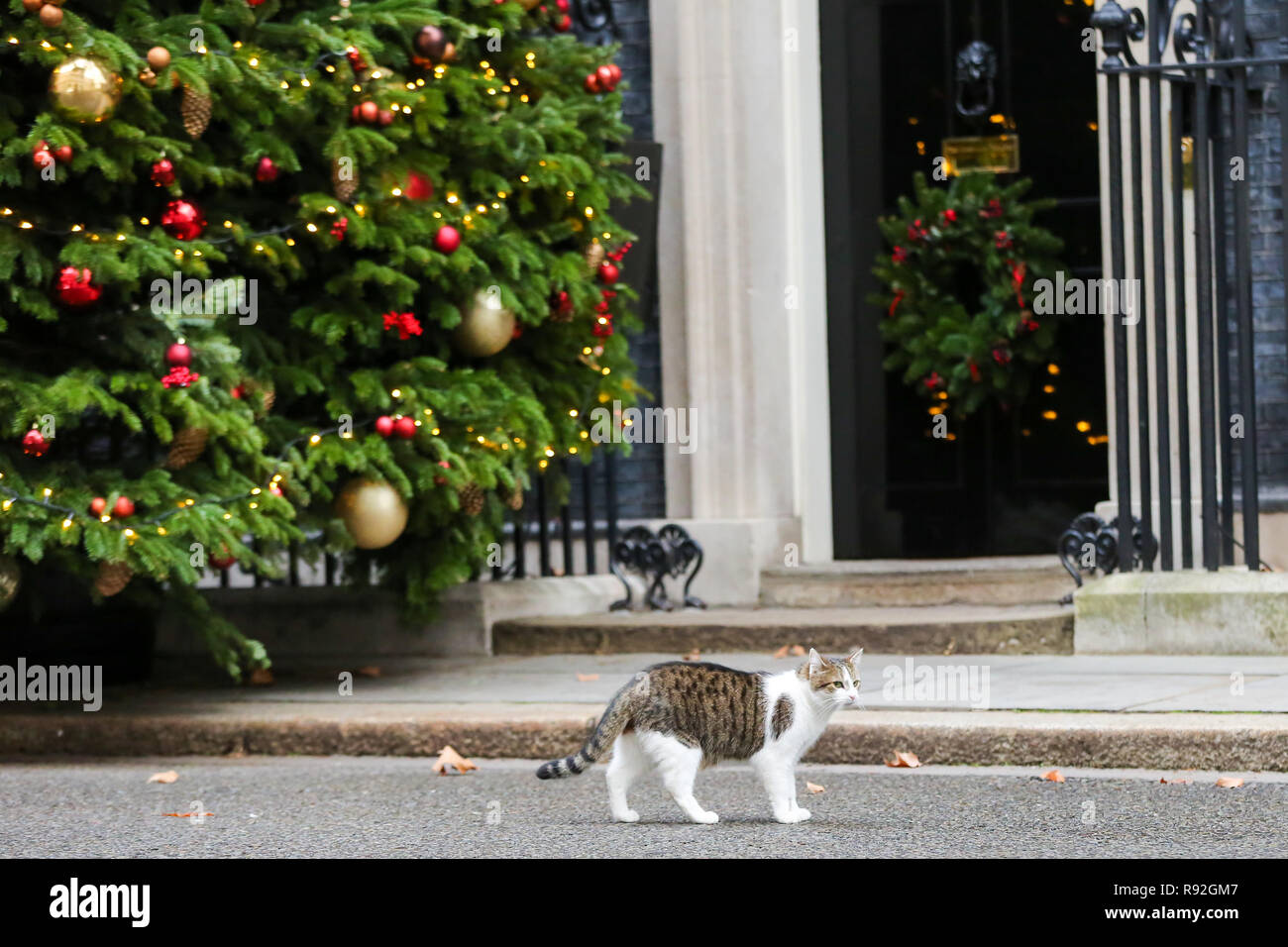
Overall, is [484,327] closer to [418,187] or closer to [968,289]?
[418,187]

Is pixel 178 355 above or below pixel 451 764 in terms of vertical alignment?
above

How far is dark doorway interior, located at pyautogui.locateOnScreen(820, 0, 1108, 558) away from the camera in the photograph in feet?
38.5

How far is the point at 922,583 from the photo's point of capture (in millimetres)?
11055

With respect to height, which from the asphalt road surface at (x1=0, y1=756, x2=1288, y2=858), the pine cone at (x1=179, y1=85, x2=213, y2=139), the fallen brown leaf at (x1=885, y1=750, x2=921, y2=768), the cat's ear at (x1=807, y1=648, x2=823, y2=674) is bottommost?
the asphalt road surface at (x1=0, y1=756, x2=1288, y2=858)

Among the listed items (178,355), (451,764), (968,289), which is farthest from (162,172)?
(968,289)

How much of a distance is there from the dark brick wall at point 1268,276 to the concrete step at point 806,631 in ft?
4.74

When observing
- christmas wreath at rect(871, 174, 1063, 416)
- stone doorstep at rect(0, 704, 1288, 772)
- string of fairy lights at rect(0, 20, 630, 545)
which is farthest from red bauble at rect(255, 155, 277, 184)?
christmas wreath at rect(871, 174, 1063, 416)

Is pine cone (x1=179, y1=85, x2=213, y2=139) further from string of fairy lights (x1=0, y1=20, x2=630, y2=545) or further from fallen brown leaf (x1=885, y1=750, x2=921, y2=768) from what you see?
fallen brown leaf (x1=885, y1=750, x2=921, y2=768)

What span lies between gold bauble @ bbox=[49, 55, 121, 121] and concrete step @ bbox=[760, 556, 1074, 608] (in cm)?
488

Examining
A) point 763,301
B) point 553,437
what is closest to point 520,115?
A: point 553,437

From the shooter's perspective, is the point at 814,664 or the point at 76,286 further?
the point at 76,286

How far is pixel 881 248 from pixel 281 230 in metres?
4.36

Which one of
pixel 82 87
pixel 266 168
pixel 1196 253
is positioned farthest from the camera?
pixel 1196 253

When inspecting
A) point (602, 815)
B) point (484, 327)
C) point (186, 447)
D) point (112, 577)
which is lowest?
point (602, 815)
